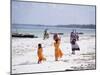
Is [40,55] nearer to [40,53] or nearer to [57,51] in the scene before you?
[40,53]

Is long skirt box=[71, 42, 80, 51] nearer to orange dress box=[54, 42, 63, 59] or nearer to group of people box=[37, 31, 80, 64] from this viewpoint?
group of people box=[37, 31, 80, 64]

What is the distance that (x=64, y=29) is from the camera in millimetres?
2445

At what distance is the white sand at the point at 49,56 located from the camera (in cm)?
226

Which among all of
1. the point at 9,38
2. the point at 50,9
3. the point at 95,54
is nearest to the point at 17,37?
the point at 9,38

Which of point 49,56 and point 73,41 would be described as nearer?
point 49,56

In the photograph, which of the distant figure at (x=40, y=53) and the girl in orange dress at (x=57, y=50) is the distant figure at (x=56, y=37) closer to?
the girl in orange dress at (x=57, y=50)

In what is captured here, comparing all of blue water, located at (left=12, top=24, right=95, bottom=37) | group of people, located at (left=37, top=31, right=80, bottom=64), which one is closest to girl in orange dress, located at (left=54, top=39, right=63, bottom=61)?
group of people, located at (left=37, top=31, right=80, bottom=64)

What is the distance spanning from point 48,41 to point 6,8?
1.88 feet

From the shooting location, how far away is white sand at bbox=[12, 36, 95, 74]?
2.26 metres

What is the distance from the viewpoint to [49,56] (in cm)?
239

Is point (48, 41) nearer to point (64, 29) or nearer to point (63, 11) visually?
point (64, 29)

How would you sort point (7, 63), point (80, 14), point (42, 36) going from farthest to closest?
point (80, 14), point (42, 36), point (7, 63)

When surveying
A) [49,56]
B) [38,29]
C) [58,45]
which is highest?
[38,29]

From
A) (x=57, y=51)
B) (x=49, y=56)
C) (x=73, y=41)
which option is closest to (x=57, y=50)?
(x=57, y=51)
